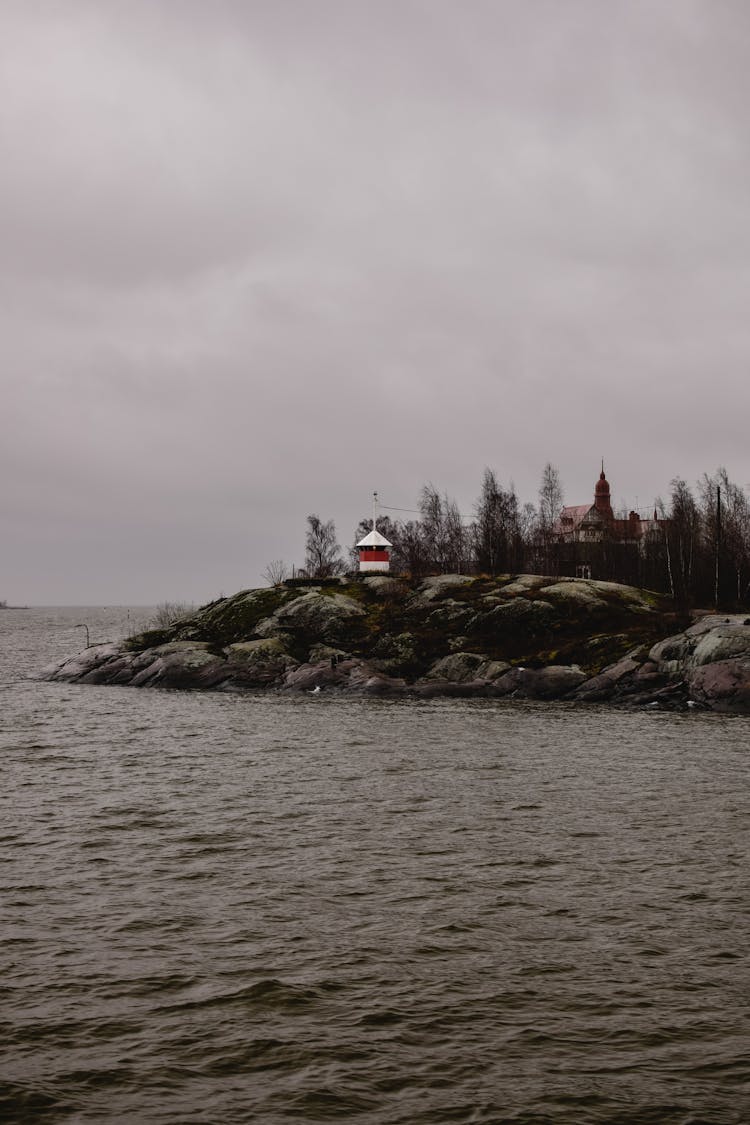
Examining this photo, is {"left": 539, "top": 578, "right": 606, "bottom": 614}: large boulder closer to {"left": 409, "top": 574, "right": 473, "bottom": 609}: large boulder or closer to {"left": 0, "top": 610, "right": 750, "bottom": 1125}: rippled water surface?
{"left": 409, "top": 574, "right": 473, "bottom": 609}: large boulder

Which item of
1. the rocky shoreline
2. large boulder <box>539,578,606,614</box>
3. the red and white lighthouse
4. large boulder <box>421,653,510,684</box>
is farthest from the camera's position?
the red and white lighthouse

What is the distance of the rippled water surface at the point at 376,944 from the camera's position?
9.72 metres

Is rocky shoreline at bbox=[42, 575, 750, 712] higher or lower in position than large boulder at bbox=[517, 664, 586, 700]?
higher

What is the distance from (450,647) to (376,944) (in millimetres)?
45079

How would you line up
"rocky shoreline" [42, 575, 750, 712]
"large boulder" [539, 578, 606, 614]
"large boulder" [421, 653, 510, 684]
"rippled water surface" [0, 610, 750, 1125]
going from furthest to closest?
"large boulder" [539, 578, 606, 614], "large boulder" [421, 653, 510, 684], "rocky shoreline" [42, 575, 750, 712], "rippled water surface" [0, 610, 750, 1125]

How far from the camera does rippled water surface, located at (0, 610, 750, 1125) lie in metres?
9.72

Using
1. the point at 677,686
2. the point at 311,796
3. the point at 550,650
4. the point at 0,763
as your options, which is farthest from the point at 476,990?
the point at 550,650

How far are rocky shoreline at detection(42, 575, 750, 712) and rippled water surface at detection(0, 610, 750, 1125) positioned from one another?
2016 centimetres

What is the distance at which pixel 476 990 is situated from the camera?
1208cm

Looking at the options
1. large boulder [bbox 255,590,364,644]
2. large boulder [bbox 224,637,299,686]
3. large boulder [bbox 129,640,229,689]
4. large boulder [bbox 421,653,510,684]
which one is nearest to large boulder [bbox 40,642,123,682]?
large boulder [bbox 129,640,229,689]

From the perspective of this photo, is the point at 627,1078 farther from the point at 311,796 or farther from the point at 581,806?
the point at 311,796

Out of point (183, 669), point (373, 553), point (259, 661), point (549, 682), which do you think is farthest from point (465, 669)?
point (373, 553)

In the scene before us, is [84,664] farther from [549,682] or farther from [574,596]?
[574,596]

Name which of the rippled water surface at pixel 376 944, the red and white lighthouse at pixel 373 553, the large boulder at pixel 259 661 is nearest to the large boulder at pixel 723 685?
the rippled water surface at pixel 376 944
